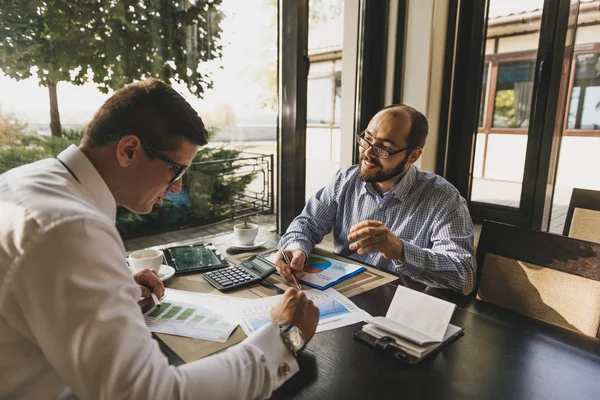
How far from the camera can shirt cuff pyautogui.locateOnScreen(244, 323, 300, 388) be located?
75cm

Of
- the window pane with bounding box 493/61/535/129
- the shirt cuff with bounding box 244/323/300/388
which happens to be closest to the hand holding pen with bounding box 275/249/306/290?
the shirt cuff with bounding box 244/323/300/388

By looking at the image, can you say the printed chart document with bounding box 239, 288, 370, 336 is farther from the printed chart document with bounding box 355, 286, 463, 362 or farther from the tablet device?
the tablet device

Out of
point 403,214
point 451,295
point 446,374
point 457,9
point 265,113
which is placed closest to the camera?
point 446,374

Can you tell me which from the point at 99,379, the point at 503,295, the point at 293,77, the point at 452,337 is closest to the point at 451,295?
the point at 503,295

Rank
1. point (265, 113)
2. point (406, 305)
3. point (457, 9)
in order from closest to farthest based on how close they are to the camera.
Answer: point (406, 305), point (265, 113), point (457, 9)

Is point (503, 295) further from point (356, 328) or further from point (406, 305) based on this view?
point (356, 328)

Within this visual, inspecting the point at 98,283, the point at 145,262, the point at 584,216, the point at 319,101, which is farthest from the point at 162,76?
the point at 584,216

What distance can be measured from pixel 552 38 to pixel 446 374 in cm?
223

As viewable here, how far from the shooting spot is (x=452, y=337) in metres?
0.95

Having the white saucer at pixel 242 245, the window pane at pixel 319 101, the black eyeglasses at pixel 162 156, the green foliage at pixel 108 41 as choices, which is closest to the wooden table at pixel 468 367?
the black eyeglasses at pixel 162 156

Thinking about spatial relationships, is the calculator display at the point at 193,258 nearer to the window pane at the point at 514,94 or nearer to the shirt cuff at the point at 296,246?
the shirt cuff at the point at 296,246

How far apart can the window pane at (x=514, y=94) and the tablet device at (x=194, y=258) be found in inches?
84.0

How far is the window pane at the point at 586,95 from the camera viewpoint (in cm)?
227

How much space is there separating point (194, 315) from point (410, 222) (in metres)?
1.01
